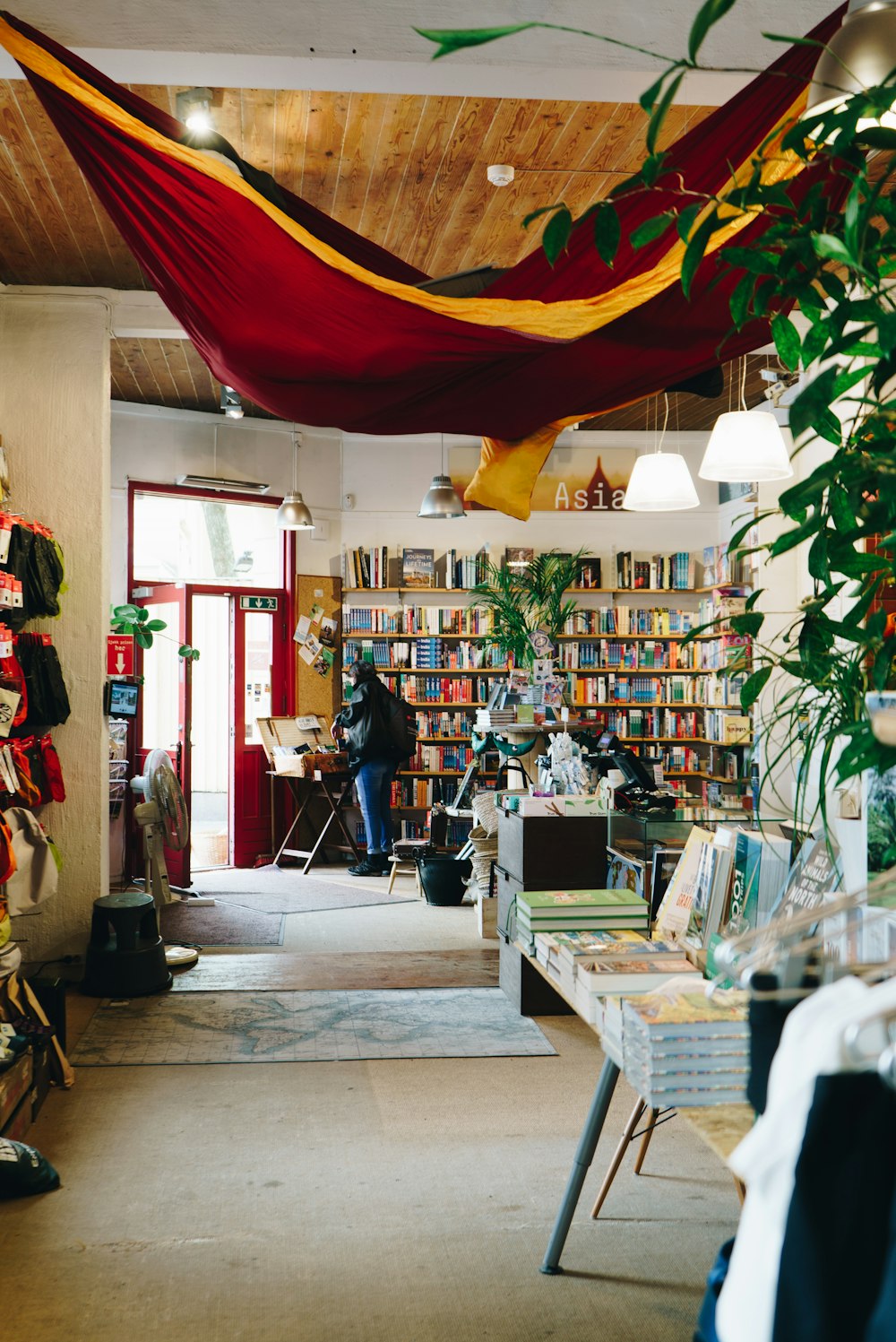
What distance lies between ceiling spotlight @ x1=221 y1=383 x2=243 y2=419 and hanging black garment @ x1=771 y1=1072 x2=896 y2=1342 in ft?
25.1

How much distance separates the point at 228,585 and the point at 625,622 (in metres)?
3.56

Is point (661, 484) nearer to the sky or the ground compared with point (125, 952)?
nearer to the sky

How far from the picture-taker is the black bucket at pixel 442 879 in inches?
292

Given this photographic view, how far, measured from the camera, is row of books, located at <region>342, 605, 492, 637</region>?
383 inches

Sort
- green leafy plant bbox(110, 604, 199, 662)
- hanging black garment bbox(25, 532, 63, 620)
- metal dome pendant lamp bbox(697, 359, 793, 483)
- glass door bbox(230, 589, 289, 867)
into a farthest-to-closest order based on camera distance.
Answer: glass door bbox(230, 589, 289, 867) < green leafy plant bbox(110, 604, 199, 662) < hanging black garment bbox(25, 532, 63, 620) < metal dome pendant lamp bbox(697, 359, 793, 483)

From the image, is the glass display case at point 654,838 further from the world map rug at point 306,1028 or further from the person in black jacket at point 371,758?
the person in black jacket at point 371,758

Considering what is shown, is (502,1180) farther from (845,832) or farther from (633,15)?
(633,15)

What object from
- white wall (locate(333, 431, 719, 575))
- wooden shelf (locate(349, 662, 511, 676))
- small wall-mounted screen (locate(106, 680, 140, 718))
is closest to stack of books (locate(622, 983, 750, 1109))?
small wall-mounted screen (locate(106, 680, 140, 718))

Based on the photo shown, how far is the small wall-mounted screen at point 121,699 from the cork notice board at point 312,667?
393 centimetres

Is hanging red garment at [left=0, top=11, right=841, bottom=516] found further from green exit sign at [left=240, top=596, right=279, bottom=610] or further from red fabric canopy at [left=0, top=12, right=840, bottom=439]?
green exit sign at [left=240, top=596, right=279, bottom=610]

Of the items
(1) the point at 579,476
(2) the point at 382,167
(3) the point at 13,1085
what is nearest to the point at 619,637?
(1) the point at 579,476

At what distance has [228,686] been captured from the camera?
31.3 feet

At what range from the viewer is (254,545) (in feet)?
31.6

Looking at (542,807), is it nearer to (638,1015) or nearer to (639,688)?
(638,1015)
